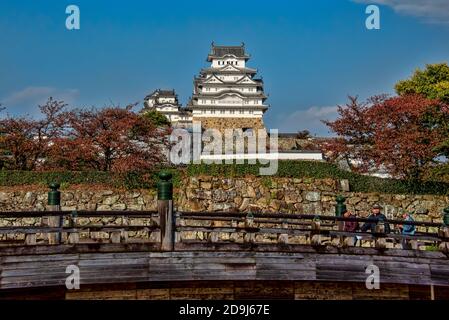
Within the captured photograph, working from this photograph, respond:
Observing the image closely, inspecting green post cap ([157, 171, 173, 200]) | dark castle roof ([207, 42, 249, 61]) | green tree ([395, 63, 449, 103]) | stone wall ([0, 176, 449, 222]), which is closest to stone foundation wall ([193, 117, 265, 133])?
dark castle roof ([207, 42, 249, 61])

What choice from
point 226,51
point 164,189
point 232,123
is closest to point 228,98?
point 232,123

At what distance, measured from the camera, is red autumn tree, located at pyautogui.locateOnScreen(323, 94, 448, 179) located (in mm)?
34594

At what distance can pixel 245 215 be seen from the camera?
561 inches

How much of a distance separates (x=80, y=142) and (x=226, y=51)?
5471 centimetres

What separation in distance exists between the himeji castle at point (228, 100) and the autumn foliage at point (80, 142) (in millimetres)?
38488

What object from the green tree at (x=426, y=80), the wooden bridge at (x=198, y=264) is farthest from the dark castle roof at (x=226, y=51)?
the wooden bridge at (x=198, y=264)

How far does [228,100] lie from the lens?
267 ft

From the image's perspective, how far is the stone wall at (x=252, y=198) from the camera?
112ft

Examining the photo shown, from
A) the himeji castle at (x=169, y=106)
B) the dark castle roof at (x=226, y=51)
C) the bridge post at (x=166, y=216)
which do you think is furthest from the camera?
the himeji castle at (x=169, y=106)

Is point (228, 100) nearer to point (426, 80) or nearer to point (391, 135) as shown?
point (426, 80)

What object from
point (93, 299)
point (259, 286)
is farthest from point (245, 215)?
point (93, 299)

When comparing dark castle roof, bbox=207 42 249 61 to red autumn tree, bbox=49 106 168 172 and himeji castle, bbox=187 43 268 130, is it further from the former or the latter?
red autumn tree, bbox=49 106 168 172

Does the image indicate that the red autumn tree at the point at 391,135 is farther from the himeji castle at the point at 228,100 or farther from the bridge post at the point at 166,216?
the himeji castle at the point at 228,100

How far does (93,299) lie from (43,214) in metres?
2.24
